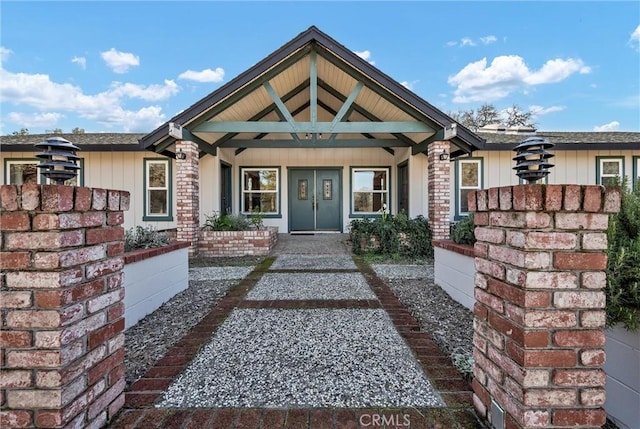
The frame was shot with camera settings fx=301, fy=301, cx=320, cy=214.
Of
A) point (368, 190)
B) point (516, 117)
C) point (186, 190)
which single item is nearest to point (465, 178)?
point (368, 190)

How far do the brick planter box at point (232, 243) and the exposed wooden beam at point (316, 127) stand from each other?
7.57ft

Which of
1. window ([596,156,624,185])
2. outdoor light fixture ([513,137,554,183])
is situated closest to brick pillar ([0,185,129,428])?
outdoor light fixture ([513,137,554,183])

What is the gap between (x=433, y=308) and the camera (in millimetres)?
3389

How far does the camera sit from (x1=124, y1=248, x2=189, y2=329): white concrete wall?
9.58ft

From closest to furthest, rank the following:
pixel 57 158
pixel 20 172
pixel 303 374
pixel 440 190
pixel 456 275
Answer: pixel 57 158
pixel 303 374
pixel 456 275
pixel 440 190
pixel 20 172

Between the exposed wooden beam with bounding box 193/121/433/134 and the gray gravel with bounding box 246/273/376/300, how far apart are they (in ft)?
10.3

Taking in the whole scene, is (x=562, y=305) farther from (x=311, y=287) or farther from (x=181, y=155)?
(x=181, y=155)

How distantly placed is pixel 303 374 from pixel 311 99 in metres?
5.36

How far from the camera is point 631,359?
1.54 m

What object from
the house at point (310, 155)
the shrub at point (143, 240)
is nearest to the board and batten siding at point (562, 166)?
the house at point (310, 155)

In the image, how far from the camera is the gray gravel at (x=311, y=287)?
3777 millimetres

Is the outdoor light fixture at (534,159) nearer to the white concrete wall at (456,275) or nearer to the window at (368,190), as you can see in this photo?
the white concrete wall at (456,275)

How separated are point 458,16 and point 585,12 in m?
3.09

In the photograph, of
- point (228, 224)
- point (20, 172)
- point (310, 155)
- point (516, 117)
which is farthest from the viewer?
point (516, 117)
